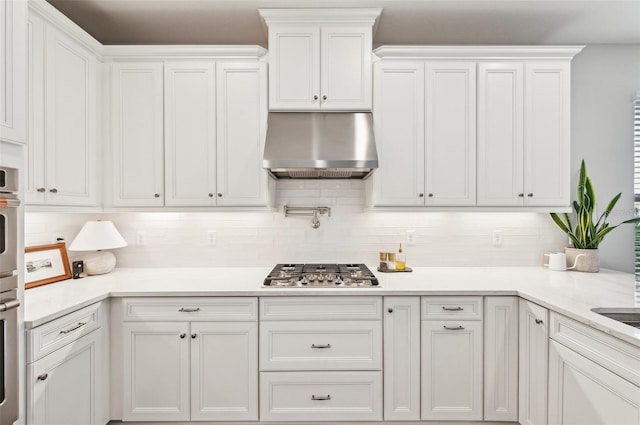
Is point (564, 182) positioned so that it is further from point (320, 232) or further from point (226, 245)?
point (226, 245)

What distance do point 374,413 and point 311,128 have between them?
193 centimetres

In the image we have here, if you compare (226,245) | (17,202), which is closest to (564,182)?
(226,245)

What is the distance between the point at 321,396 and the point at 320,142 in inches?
65.1

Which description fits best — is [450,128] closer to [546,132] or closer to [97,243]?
[546,132]

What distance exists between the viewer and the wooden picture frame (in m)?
2.11

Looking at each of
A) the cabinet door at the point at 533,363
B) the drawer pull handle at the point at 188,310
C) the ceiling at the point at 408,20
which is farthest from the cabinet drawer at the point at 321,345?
the ceiling at the point at 408,20

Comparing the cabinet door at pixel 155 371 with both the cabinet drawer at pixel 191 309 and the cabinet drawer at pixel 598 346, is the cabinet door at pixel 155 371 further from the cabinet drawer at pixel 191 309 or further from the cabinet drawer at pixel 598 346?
the cabinet drawer at pixel 598 346

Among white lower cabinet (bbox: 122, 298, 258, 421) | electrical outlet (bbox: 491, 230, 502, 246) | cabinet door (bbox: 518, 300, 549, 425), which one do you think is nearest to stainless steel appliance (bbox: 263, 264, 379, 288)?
white lower cabinet (bbox: 122, 298, 258, 421)

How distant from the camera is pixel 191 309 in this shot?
2084 millimetres

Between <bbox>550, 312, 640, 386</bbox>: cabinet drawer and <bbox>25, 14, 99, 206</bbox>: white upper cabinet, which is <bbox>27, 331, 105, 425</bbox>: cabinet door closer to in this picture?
Result: <bbox>25, 14, 99, 206</bbox>: white upper cabinet

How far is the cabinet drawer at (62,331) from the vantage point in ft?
5.15

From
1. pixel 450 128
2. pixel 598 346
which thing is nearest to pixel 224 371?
pixel 598 346

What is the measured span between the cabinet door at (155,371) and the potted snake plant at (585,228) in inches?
116

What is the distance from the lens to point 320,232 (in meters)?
2.83
